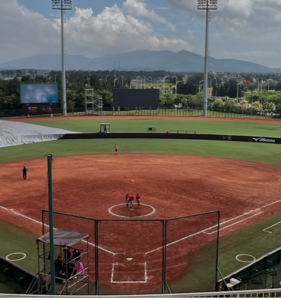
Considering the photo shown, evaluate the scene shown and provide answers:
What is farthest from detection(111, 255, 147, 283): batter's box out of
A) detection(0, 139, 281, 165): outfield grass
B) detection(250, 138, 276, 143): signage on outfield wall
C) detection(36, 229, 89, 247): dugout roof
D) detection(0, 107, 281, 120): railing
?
detection(0, 107, 281, 120): railing

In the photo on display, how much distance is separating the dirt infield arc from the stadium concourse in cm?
1514

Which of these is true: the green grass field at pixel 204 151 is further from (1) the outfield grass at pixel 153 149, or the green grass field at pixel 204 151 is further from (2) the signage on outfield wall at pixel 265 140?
(2) the signage on outfield wall at pixel 265 140

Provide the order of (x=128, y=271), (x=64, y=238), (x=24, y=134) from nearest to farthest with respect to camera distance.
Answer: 1. (x=64, y=238)
2. (x=128, y=271)
3. (x=24, y=134)

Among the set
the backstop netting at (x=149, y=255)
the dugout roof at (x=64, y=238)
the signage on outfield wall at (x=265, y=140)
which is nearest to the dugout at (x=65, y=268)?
the dugout roof at (x=64, y=238)

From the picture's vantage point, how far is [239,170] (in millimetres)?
37812

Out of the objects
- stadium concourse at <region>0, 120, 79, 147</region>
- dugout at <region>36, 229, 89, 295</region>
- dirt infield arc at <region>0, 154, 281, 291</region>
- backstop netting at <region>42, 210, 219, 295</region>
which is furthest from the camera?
stadium concourse at <region>0, 120, 79, 147</region>

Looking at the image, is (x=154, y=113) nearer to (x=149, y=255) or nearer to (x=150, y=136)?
(x=150, y=136)

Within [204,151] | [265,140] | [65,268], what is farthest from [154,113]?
[65,268]

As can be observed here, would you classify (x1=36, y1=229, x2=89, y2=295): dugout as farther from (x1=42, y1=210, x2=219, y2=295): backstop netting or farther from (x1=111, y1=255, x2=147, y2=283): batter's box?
(x1=111, y1=255, x2=147, y2=283): batter's box

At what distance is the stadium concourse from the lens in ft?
182

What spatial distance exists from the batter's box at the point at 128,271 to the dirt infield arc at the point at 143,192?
4 cm

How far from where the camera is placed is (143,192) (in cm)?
2861

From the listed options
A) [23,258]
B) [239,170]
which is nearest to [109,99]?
[239,170]

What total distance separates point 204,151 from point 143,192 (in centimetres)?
2272
